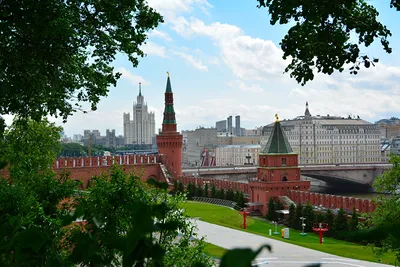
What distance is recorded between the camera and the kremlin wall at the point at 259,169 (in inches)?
1200

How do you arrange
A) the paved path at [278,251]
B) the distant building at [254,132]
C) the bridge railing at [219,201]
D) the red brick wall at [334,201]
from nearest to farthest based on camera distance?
the paved path at [278,251]
the red brick wall at [334,201]
the bridge railing at [219,201]
the distant building at [254,132]

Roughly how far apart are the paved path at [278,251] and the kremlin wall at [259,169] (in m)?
3.31

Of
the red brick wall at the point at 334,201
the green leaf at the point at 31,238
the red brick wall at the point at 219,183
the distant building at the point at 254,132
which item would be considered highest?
the distant building at the point at 254,132

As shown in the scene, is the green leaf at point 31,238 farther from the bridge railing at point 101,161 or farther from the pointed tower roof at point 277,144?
the bridge railing at point 101,161

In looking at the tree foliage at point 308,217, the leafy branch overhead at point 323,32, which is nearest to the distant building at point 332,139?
the tree foliage at point 308,217

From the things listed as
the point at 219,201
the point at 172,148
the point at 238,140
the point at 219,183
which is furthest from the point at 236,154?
the point at 219,201

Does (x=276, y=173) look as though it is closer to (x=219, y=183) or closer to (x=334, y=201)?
(x=334, y=201)

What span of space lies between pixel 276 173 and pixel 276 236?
33.0 feet

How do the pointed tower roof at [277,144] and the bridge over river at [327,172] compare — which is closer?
the pointed tower roof at [277,144]

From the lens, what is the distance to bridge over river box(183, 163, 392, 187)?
51.9 meters

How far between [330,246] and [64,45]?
585 inches

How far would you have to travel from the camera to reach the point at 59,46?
912cm

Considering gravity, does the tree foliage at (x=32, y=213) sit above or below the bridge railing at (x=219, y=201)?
above

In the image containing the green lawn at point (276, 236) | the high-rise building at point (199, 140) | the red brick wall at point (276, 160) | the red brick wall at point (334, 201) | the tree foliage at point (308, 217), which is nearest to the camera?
the green lawn at point (276, 236)
